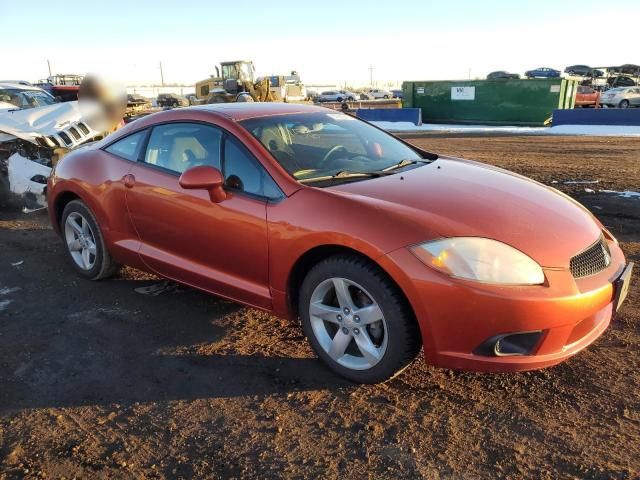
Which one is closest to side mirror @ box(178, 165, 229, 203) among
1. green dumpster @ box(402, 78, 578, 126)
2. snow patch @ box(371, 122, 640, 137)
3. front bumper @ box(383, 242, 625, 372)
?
front bumper @ box(383, 242, 625, 372)

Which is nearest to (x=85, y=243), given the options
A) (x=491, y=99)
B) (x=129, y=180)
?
(x=129, y=180)

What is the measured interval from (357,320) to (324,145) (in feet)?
4.56

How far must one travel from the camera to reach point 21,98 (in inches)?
429

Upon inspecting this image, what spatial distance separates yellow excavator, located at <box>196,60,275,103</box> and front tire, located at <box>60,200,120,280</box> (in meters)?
22.2

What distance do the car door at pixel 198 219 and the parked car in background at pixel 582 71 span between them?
46034 mm

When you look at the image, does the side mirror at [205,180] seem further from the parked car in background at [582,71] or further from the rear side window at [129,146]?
the parked car in background at [582,71]

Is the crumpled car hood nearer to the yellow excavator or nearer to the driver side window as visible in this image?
the driver side window

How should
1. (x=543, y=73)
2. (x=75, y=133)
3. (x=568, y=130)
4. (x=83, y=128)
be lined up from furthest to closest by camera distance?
(x=543, y=73) → (x=568, y=130) → (x=83, y=128) → (x=75, y=133)

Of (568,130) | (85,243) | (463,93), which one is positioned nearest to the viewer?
(85,243)

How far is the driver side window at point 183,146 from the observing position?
12.1 ft

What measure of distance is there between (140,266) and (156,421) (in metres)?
1.72

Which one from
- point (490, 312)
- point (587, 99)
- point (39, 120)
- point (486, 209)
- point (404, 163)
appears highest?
point (39, 120)

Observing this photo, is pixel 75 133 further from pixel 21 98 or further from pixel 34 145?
pixel 21 98

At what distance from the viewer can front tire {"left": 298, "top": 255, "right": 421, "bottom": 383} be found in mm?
2781
